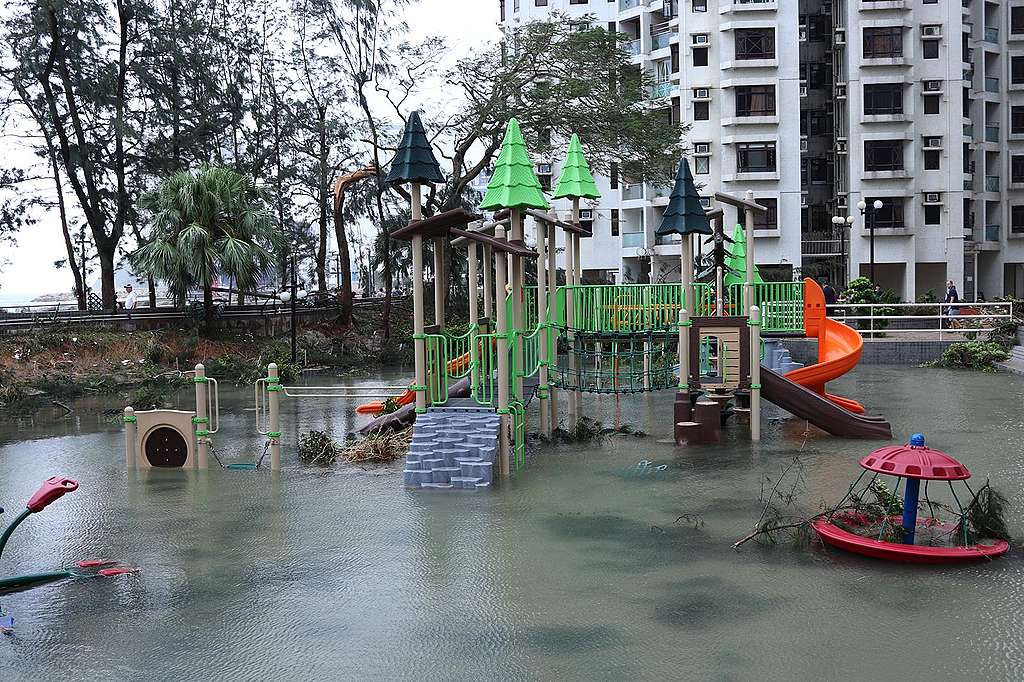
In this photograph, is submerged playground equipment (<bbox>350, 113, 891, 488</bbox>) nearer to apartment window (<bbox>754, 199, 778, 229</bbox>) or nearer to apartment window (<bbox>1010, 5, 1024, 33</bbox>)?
apartment window (<bbox>754, 199, 778, 229</bbox>)

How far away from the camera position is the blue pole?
27.2ft

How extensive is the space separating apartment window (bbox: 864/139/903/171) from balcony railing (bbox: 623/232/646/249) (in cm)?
1098

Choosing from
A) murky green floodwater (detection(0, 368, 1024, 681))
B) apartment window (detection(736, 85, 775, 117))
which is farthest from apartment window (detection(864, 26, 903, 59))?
murky green floodwater (detection(0, 368, 1024, 681))

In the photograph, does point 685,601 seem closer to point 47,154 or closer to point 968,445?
point 968,445

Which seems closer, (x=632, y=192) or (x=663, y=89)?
(x=663, y=89)

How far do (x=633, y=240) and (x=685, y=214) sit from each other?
3545cm

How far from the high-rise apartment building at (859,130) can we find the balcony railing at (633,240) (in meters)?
0.09

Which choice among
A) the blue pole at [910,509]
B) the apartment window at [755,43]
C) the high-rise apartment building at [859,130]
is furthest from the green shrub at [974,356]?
the apartment window at [755,43]

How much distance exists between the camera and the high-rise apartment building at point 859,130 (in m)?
44.9

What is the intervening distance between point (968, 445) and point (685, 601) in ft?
26.4

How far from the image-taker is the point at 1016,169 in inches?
1871

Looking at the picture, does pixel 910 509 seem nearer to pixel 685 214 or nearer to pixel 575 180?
pixel 685 214

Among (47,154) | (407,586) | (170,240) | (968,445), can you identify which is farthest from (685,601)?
(47,154)

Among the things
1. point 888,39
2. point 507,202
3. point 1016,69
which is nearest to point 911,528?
point 507,202
